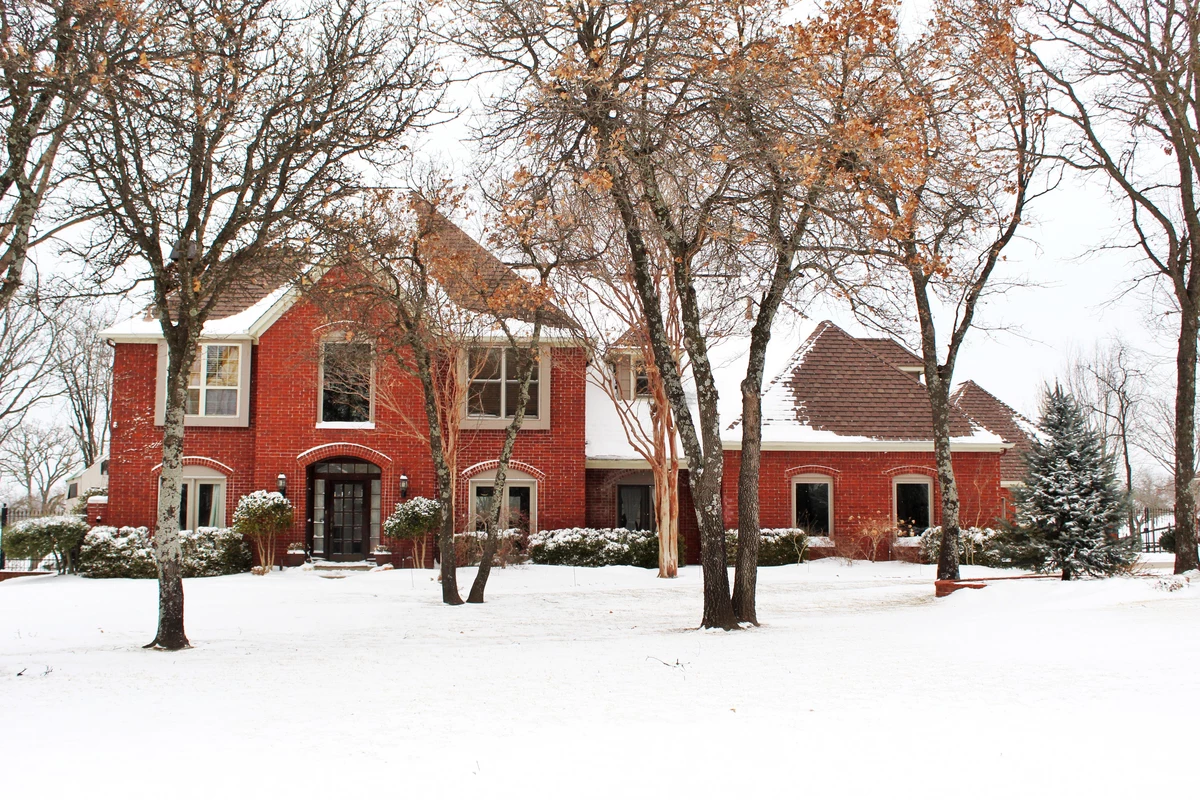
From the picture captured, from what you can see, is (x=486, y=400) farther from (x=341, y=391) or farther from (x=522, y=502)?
(x=341, y=391)

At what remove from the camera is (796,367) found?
28016mm

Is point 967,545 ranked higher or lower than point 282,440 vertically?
lower

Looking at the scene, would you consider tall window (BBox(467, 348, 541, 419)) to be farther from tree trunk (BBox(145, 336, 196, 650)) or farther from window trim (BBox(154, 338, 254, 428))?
tree trunk (BBox(145, 336, 196, 650))

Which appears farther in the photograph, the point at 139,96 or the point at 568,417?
the point at 568,417

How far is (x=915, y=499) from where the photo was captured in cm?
2609

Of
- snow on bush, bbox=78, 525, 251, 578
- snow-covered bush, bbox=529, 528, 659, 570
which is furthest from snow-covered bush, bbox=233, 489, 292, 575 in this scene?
snow-covered bush, bbox=529, 528, 659, 570

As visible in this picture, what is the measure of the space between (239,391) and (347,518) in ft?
13.4

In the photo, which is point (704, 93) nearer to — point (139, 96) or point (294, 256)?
point (294, 256)

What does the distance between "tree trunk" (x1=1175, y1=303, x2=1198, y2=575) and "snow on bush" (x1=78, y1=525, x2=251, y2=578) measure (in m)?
19.0

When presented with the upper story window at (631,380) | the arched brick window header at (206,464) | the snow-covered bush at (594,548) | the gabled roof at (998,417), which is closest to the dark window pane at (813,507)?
the snow-covered bush at (594,548)

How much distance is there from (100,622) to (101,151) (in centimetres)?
743

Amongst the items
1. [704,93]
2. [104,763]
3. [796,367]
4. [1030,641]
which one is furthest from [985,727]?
[796,367]

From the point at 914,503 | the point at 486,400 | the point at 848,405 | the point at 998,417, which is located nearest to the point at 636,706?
the point at 486,400

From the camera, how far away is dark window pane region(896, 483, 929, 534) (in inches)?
1026
